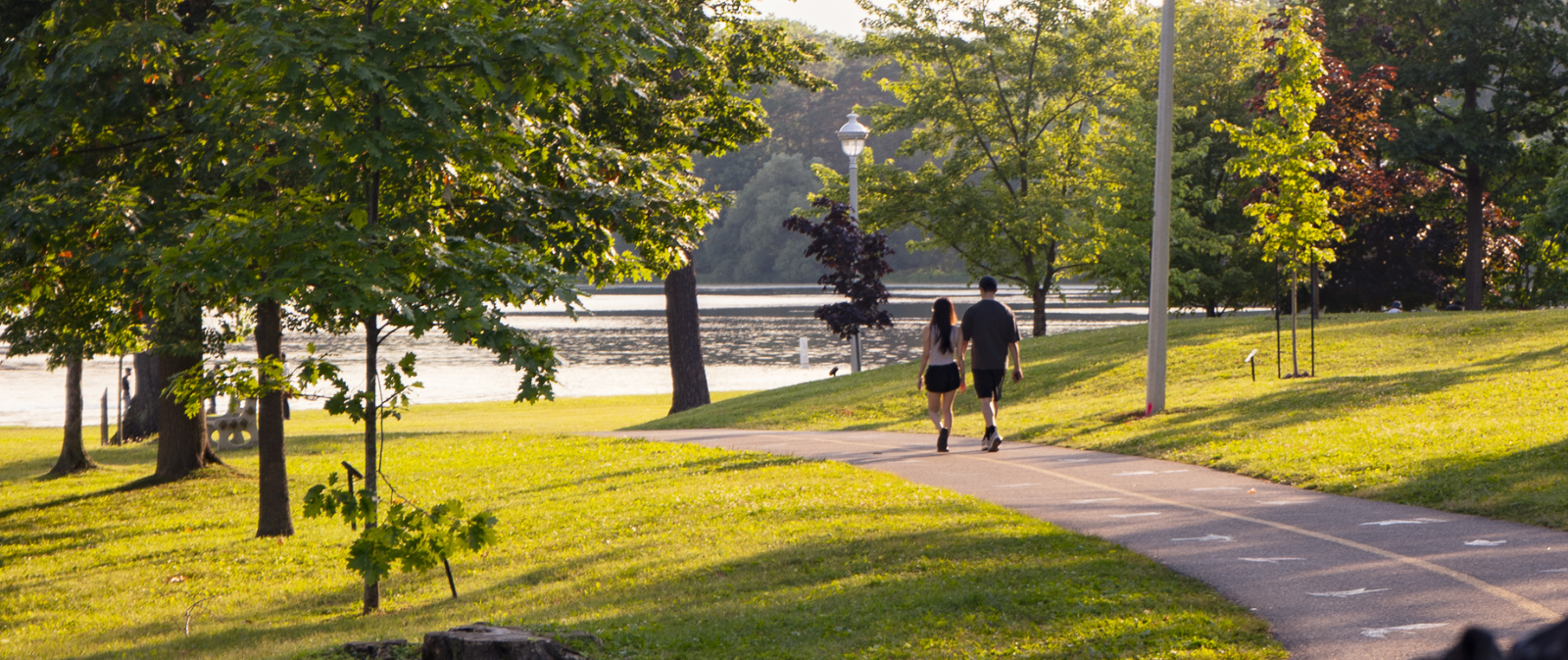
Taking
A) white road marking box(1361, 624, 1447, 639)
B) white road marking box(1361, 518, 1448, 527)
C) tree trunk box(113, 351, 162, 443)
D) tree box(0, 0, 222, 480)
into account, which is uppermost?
tree box(0, 0, 222, 480)

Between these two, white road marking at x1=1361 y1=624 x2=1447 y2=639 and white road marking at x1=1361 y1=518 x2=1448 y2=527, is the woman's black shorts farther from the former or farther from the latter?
white road marking at x1=1361 y1=624 x2=1447 y2=639

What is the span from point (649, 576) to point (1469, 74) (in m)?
30.6

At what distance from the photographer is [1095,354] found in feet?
81.2

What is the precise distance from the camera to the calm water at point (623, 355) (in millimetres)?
38656

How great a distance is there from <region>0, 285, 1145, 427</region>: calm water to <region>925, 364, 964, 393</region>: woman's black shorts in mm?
8540

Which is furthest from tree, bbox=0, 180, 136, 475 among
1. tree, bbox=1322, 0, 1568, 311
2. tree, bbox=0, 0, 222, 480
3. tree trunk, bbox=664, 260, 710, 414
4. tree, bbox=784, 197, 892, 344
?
tree, bbox=1322, 0, 1568, 311

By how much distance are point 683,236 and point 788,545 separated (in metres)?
3.03

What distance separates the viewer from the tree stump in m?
5.34

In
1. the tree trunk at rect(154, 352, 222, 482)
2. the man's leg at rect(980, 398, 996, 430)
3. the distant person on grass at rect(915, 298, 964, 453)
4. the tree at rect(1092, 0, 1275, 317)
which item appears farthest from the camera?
the tree at rect(1092, 0, 1275, 317)

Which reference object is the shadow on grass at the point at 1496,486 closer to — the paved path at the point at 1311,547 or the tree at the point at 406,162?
the paved path at the point at 1311,547

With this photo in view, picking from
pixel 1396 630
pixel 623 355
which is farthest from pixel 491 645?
pixel 623 355

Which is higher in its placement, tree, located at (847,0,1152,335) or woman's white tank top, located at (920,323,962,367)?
tree, located at (847,0,1152,335)

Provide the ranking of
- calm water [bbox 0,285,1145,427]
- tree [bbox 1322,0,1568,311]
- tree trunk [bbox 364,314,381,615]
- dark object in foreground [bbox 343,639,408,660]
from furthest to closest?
1. calm water [bbox 0,285,1145,427]
2. tree [bbox 1322,0,1568,311]
3. tree trunk [bbox 364,314,381,615]
4. dark object in foreground [bbox 343,639,408,660]

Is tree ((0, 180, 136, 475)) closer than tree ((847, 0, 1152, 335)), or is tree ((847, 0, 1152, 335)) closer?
tree ((0, 180, 136, 475))
